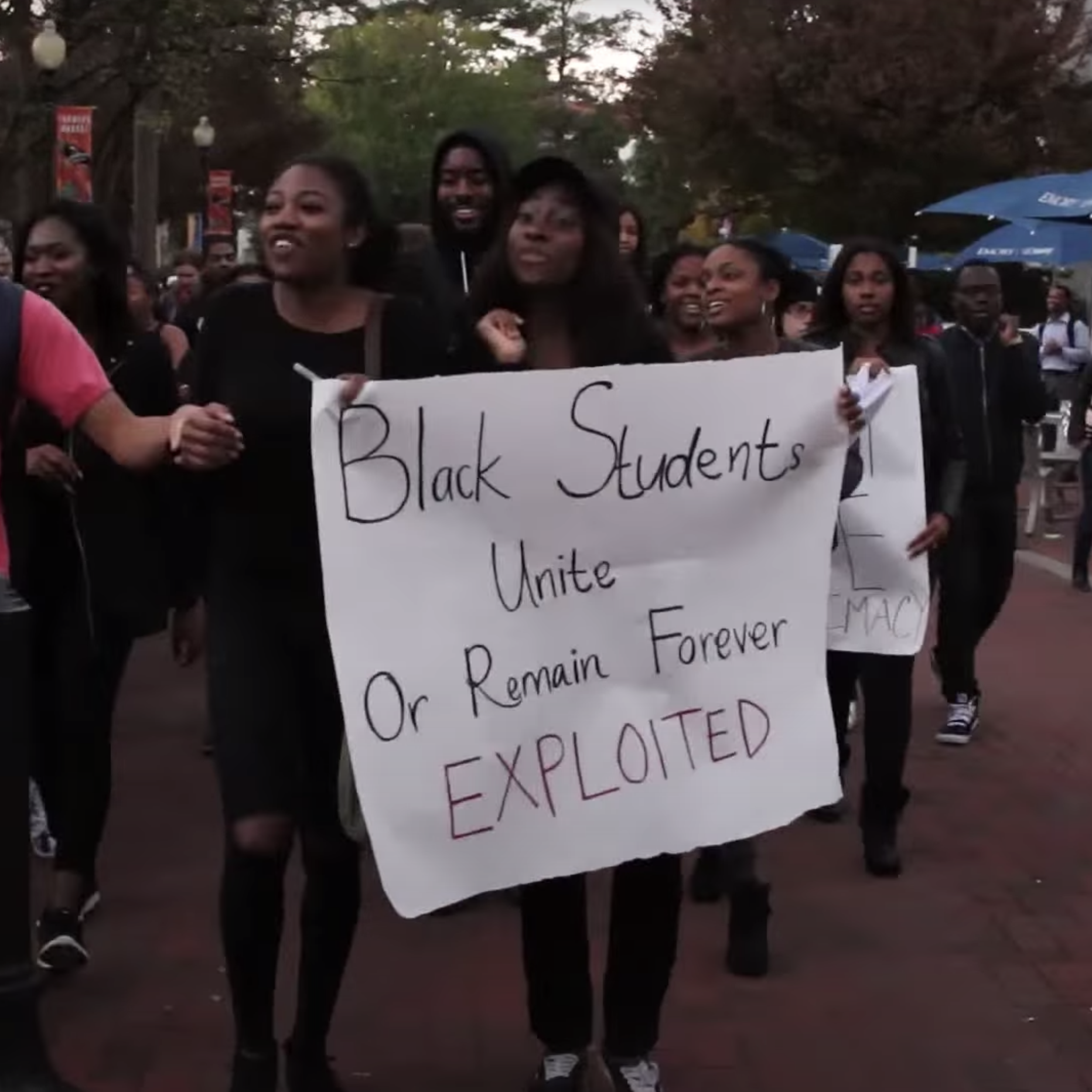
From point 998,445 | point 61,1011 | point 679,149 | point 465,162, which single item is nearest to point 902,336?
point 465,162

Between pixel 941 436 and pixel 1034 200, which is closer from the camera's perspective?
pixel 941 436

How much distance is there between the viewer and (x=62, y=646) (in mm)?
4742

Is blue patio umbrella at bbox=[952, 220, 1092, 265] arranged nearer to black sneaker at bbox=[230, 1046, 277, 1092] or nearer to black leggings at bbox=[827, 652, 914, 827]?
black leggings at bbox=[827, 652, 914, 827]

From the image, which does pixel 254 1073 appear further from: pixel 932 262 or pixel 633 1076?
pixel 932 262

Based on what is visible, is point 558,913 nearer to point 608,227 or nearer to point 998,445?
point 608,227

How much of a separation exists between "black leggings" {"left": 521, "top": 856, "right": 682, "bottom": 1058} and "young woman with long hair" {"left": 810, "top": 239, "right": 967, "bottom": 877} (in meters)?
1.80

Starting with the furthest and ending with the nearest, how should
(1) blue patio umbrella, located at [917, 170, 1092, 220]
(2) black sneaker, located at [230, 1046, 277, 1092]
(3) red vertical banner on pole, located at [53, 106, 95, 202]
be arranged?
(3) red vertical banner on pole, located at [53, 106, 95, 202]
(1) blue patio umbrella, located at [917, 170, 1092, 220]
(2) black sneaker, located at [230, 1046, 277, 1092]

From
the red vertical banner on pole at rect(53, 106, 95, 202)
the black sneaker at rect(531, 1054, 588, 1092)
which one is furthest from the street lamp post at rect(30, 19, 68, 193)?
the black sneaker at rect(531, 1054, 588, 1092)

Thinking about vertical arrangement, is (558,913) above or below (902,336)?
below

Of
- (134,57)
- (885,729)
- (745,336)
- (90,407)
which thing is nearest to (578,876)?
(90,407)

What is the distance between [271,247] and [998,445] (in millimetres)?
4408

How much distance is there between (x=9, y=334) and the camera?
3438 mm

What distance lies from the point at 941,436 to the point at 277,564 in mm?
2780

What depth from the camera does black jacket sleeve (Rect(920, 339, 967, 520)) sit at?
19.0 ft
